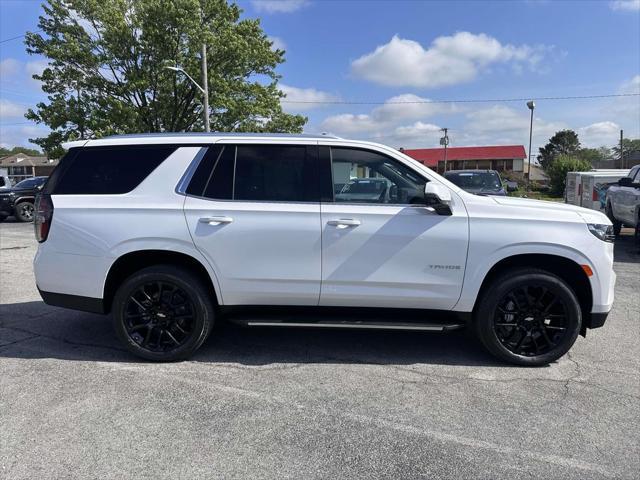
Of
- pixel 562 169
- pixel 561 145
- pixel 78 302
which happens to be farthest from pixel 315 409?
pixel 561 145

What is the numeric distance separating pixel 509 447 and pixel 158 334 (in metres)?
2.91

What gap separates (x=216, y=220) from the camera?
4.01m

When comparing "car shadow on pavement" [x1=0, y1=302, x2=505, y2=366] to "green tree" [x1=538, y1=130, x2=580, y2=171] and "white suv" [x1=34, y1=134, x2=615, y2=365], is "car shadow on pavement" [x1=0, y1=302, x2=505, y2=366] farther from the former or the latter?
"green tree" [x1=538, y1=130, x2=580, y2=171]

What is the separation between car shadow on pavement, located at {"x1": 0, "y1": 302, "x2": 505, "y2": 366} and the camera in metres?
4.29

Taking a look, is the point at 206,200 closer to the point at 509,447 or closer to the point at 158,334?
the point at 158,334

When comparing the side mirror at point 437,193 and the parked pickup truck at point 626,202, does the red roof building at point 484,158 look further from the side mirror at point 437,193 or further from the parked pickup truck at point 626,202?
the side mirror at point 437,193

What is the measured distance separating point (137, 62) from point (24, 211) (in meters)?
11.4

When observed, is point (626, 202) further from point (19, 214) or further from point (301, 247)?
point (19, 214)

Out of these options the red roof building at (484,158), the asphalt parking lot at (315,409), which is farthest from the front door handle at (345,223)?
the red roof building at (484,158)

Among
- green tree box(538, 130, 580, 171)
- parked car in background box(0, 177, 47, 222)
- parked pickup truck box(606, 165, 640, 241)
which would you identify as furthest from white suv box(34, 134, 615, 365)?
green tree box(538, 130, 580, 171)

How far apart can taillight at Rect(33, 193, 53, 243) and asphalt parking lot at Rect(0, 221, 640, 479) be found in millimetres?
1129

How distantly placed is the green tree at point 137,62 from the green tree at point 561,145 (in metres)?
66.6

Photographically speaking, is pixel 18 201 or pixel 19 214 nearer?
pixel 18 201

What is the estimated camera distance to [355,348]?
4.54m
